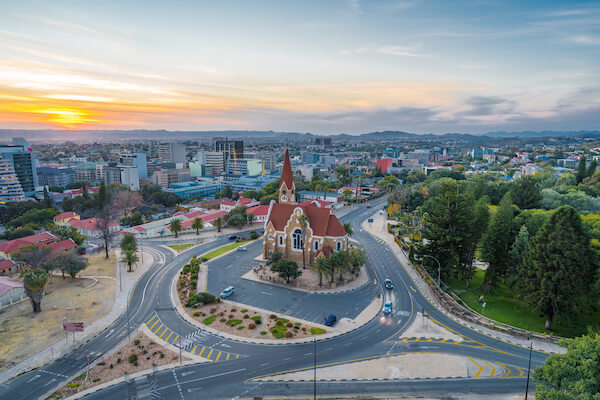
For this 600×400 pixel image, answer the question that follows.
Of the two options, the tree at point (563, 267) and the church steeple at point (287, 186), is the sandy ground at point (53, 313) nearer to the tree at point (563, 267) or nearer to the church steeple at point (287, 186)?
the church steeple at point (287, 186)

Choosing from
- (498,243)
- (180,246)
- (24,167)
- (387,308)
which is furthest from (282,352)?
(24,167)

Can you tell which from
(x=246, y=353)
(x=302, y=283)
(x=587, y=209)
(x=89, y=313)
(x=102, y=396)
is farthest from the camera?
(x=587, y=209)

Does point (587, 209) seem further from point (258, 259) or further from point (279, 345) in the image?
point (279, 345)

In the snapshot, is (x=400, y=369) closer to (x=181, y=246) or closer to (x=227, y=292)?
(x=227, y=292)

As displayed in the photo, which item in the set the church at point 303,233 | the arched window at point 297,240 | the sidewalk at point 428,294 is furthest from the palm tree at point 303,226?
the sidewalk at point 428,294

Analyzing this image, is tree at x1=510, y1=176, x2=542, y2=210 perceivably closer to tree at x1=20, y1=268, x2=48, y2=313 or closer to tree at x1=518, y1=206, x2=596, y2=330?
tree at x1=518, y1=206, x2=596, y2=330

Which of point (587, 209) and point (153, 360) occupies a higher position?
point (587, 209)

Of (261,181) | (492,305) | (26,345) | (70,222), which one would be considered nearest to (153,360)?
(26,345)

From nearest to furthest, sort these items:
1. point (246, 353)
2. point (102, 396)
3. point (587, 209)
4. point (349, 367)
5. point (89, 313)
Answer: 1. point (102, 396)
2. point (349, 367)
3. point (246, 353)
4. point (89, 313)
5. point (587, 209)
